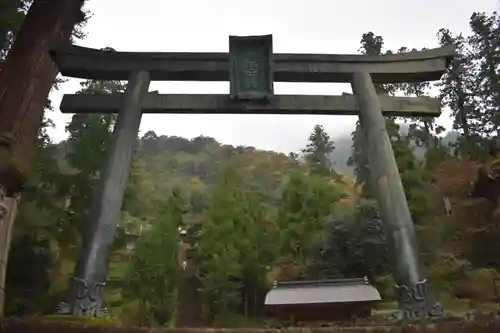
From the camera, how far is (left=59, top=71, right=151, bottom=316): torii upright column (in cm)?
607

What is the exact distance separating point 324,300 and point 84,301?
9.21m

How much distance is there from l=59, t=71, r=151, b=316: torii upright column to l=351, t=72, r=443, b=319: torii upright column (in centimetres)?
369

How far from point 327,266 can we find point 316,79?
1150 centimetres

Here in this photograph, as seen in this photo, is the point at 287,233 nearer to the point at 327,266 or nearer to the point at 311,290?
the point at 327,266

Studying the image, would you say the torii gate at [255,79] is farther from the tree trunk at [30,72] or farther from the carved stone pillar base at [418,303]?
the carved stone pillar base at [418,303]

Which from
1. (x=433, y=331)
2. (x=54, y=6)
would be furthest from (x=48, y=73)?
(x=433, y=331)

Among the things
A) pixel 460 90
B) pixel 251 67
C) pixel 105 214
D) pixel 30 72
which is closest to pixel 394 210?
pixel 251 67

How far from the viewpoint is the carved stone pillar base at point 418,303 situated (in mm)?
6189

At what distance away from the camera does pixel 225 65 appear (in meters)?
8.42

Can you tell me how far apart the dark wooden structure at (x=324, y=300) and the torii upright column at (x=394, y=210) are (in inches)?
292

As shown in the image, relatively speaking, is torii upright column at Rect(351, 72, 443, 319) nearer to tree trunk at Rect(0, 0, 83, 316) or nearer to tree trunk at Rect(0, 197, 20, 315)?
tree trunk at Rect(0, 197, 20, 315)

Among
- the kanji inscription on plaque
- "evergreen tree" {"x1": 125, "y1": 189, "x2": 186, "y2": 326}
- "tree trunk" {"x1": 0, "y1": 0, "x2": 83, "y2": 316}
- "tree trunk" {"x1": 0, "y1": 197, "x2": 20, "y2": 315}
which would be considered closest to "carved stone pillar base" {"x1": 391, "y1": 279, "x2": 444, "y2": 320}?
the kanji inscription on plaque

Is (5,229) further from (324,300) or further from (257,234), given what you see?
(257,234)

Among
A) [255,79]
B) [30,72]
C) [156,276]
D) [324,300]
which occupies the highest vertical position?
[30,72]
